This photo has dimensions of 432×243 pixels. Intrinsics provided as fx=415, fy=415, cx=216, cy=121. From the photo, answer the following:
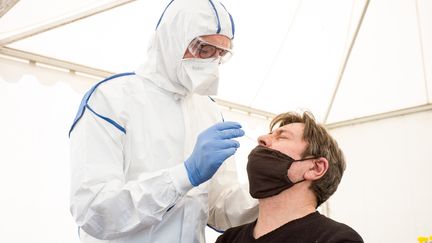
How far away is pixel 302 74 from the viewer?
4.51 metres

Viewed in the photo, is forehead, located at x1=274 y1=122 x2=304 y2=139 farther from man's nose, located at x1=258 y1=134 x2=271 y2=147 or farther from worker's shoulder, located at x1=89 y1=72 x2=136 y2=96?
worker's shoulder, located at x1=89 y1=72 x2=136 y2=96

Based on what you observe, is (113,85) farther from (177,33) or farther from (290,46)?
(290,46)

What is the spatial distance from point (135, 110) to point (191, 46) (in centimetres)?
35

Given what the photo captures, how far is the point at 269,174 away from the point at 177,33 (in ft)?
2.30

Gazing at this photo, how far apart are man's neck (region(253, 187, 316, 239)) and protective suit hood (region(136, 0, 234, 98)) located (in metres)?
0.62

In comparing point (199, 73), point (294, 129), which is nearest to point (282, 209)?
point (294, 129)

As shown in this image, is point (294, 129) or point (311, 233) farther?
point (294, 129)

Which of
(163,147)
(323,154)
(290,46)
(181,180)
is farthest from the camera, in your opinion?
(290,46)

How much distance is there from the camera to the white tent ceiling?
3.15 m

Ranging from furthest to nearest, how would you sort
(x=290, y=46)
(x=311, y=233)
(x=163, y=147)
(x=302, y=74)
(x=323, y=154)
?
(x=302, y=74)
(x=290, y=46)
(x=323, y=154)
(x=163, y=147)
(x=311, y=233)

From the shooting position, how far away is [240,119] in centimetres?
445

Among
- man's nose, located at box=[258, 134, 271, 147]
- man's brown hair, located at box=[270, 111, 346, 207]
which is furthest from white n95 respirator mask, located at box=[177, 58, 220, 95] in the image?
man's brown hair, located at box=[270, 111, 346, 207]

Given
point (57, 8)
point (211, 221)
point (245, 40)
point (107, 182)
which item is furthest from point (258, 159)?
point (245, 40)

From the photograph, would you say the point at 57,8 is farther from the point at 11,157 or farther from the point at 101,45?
the point at 11,157
